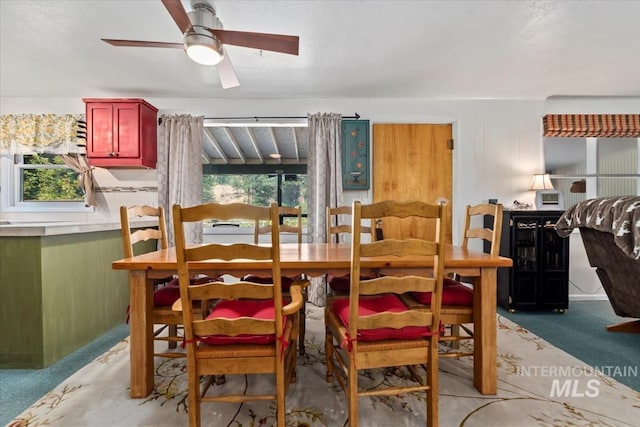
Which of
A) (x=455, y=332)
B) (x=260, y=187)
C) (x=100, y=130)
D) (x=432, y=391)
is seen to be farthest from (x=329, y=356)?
(x=100, y=130)

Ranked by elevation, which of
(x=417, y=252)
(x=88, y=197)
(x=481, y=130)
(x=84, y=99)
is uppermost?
(x=84, y=99)

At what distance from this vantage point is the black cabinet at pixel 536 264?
9.74ft

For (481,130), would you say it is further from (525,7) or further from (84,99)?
(84,99)

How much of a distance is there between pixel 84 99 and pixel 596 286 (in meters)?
6.19

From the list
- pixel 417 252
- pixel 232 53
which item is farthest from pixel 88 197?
pixel 417 252

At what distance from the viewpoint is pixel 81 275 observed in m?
2.26

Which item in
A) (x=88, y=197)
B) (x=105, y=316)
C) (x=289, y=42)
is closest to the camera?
(x=289, y=42)

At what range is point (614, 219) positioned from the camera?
1888 millimetres

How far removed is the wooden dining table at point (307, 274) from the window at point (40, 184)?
2727mm

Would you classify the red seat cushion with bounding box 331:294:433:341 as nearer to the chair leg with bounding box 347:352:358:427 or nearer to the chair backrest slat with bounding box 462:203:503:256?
the chair leg with bounding box 347:352:358:427

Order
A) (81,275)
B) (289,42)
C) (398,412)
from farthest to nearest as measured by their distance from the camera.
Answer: (81,275)
(289,42)
(398,412)

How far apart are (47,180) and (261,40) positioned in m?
3.42

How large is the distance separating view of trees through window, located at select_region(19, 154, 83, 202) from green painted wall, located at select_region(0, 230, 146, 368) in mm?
1728

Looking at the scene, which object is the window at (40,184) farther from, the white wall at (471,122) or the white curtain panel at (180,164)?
the white curtain panel at (180,164)
